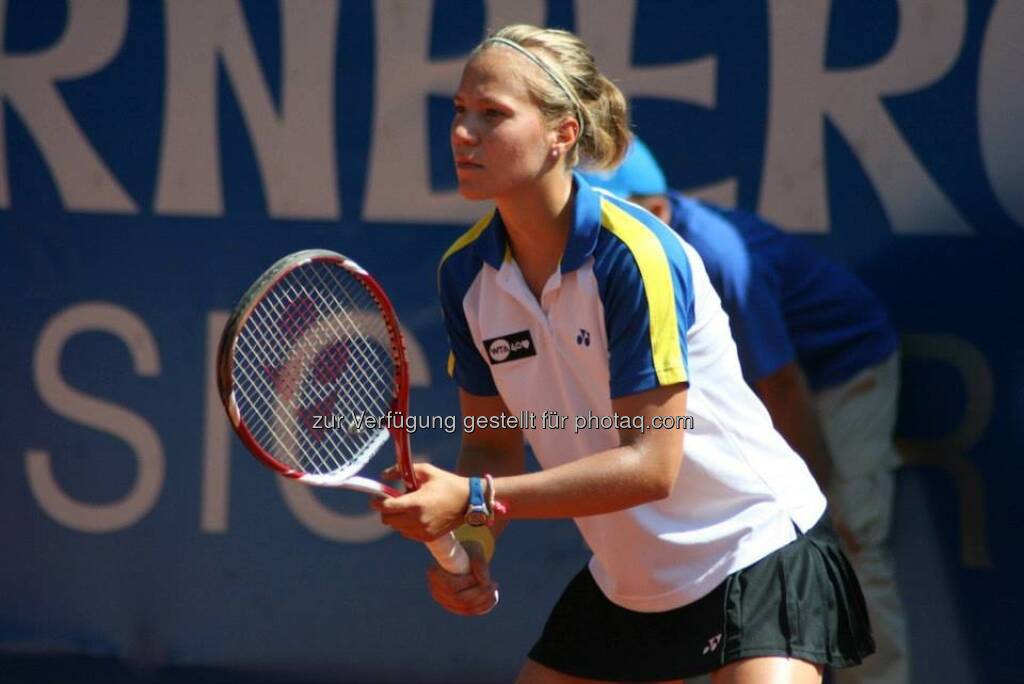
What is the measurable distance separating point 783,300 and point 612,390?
172cm

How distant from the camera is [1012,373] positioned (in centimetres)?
441

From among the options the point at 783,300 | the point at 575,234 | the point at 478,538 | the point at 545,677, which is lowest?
the point at 545,677

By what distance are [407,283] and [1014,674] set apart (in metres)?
1.96

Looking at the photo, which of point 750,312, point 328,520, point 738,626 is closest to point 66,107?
point 328,520

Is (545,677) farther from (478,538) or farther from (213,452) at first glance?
(213,452)

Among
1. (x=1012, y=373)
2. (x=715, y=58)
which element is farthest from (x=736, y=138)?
(x=1012, y=373)

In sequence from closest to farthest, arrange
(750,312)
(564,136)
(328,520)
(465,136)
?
(465,136)
(564,136)
(750,312)
(328,520)

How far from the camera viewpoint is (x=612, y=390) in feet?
8.46

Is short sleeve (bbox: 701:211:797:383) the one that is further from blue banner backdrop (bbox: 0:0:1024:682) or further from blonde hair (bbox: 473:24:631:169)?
blonde hair (bbox: 473:24:631:169)

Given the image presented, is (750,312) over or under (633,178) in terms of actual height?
under

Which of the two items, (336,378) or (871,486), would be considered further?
(871,486)

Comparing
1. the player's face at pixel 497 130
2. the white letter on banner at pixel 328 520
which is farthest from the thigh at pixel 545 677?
the white letter on banner at pixel 328 520

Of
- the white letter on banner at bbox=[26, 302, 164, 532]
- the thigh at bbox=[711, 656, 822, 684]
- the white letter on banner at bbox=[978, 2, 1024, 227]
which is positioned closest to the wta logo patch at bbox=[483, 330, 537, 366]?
the thigh at bbox=[711, 656, 822, 684]

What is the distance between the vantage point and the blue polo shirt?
13.0 feet
